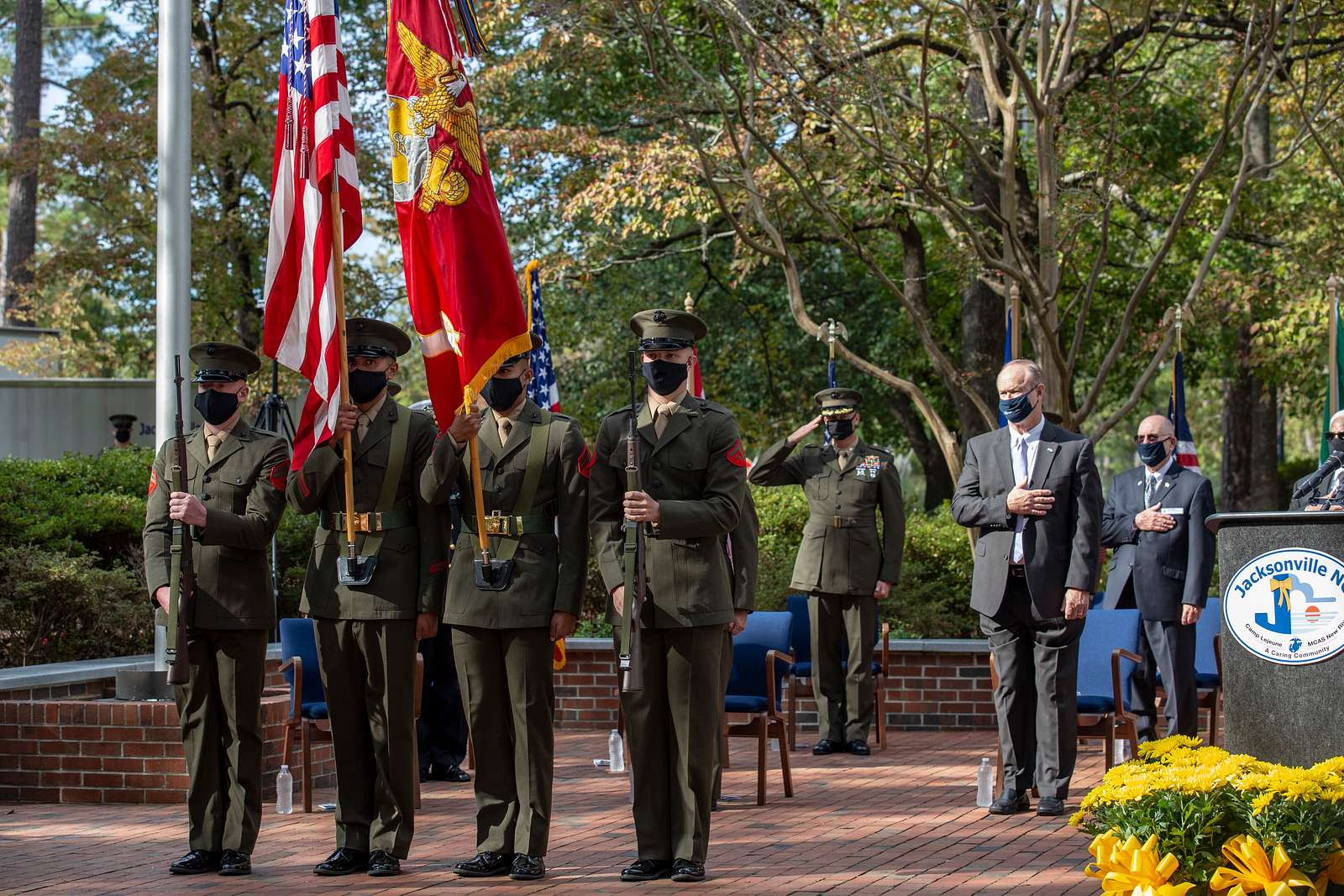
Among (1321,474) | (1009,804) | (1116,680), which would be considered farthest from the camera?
(1321,474)

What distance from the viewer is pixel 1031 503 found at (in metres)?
7.89

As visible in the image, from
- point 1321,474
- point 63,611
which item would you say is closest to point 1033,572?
point 1321,474

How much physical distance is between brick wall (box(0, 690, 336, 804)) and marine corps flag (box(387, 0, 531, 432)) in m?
2.76

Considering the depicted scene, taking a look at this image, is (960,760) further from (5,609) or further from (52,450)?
(52,450)

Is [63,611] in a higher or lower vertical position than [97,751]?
higher

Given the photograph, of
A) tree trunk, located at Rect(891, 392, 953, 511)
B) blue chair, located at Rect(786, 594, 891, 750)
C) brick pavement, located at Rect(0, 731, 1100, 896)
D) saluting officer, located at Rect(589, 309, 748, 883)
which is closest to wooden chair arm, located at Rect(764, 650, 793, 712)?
brick pavement, located at Rect(0, 731, 1100, 896)

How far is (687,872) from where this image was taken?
6.52 m

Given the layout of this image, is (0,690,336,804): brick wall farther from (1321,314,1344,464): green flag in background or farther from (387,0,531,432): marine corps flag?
(1321,314,1344,464): green flag in background

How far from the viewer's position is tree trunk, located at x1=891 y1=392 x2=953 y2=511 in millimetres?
25469

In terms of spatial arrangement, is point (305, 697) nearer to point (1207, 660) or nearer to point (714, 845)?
point (714, 845)

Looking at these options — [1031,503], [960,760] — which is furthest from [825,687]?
[1031,503]

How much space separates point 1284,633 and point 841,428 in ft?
18.7

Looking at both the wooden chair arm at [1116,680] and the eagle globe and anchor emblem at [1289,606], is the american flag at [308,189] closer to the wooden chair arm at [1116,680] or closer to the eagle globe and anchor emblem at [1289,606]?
the eagle globe and anchor emblem at [1289,606]

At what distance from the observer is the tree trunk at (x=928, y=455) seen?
83.6ft
